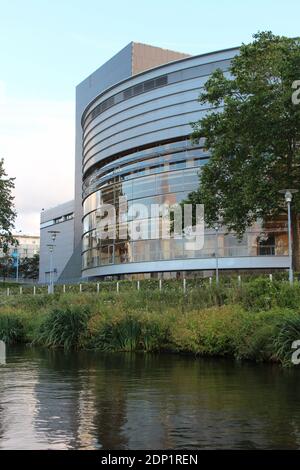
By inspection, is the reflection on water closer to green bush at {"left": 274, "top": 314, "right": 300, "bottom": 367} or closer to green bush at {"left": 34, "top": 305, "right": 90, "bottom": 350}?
green bush at {"left": 274, "top": 314, "right": 300, "bottom": 367}

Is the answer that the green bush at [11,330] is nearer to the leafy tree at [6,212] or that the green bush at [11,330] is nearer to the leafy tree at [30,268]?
the leafy tree at [6,212]

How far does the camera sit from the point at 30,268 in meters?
124

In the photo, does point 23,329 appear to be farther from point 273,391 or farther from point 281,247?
point 281,247

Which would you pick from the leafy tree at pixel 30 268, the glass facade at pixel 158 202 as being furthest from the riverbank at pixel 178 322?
the leafy tree at pixel 30 268

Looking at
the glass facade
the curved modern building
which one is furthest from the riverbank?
the curved modern building

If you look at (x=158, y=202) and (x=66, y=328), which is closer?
(x=66, y=328)

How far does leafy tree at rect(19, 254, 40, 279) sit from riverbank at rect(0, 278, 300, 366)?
97283 mm

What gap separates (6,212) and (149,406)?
44.1 m

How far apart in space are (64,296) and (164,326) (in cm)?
845

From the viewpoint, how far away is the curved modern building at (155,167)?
49844mm

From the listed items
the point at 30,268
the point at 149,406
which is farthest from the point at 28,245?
the point at 149,406

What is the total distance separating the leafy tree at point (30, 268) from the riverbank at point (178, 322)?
319 feet

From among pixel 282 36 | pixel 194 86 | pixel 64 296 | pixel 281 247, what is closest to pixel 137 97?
pixel 194 86

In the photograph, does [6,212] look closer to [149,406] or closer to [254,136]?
[254,136]
